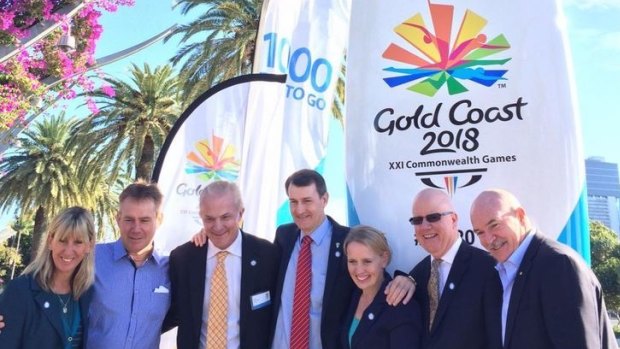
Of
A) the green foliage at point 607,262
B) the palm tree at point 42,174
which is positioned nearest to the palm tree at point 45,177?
the palm tree at point 42,174

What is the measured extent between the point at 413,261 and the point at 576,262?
1.59 metres

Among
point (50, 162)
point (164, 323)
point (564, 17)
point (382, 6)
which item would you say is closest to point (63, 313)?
point (164, 323)

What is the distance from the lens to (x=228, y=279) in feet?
12.5

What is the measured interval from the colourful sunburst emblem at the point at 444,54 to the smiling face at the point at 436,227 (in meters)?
1.29

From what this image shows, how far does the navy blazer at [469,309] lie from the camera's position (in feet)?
9.78

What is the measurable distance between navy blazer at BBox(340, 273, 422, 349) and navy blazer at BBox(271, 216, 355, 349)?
320 millimetres

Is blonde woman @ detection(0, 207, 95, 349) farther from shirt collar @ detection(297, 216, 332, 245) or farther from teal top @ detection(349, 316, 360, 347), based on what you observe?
teal top @ detection(349, 316, 360, 347)

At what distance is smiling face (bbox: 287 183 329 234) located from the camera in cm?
383

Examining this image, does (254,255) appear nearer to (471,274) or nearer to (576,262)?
(471,274)

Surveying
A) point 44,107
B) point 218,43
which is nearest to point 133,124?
point 218,43

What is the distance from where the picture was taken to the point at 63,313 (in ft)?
10.6

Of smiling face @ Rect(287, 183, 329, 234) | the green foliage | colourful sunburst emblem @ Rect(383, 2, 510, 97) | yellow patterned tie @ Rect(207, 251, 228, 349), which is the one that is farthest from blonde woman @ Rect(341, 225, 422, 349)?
the green foliage

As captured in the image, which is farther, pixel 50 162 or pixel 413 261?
pixel 50 162

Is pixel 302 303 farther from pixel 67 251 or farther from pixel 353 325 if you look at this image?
pixel 67 251
